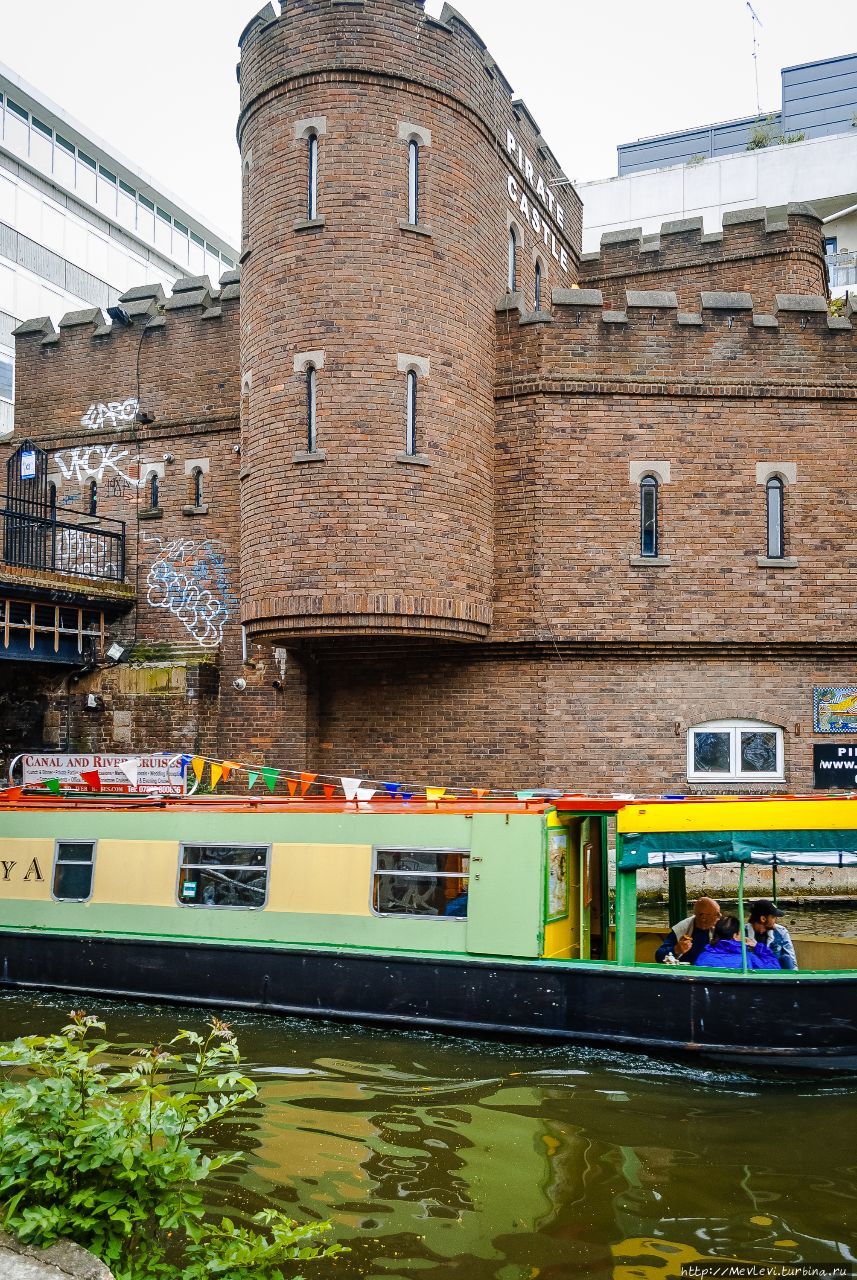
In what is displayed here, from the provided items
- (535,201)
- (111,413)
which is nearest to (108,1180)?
(111,413)

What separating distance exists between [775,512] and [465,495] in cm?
479

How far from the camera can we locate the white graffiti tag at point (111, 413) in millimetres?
20953

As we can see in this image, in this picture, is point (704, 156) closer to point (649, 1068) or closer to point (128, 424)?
point (128, 424)

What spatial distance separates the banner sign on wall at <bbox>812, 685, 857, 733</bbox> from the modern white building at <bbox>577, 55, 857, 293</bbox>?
85.6ft

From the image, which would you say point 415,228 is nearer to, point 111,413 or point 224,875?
point 111,413

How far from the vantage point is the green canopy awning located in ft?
33.3

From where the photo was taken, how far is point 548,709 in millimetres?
17031

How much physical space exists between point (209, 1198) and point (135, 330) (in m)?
17.3

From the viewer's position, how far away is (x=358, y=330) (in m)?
16.0

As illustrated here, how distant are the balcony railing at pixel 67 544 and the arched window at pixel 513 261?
8.08 metres

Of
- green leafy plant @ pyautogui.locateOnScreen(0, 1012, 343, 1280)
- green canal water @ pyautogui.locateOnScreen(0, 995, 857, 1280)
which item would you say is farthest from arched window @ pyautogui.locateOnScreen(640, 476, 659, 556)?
green leafy plant @ pyautogui.locateOnScreen(0, 1012, 343, 1280)

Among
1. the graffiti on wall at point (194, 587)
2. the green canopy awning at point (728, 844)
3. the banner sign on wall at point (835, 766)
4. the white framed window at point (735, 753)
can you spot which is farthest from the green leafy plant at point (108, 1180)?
the graffiti on wall at point (194, 587)

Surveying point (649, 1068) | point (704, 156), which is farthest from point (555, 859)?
point (704, 156)

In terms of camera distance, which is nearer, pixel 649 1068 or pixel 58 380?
pixel 649 1068
